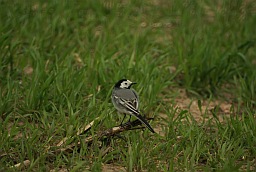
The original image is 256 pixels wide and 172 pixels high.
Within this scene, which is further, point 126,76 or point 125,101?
point 126,76

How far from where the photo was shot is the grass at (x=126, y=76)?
534cm

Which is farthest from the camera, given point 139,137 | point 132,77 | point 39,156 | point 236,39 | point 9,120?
point 236,39

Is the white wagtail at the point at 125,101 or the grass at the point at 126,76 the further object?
the white wagtail at the point at 125,101

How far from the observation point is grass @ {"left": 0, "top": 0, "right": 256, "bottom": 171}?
5.34 metres

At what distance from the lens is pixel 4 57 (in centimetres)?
709

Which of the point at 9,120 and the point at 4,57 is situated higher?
the point at 4,57

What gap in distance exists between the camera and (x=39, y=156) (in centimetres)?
518

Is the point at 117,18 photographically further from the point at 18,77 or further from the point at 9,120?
the point at 9,120

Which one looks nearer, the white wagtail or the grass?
the grass

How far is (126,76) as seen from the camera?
22.9 ft

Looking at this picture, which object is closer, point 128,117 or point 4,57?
point 128,117

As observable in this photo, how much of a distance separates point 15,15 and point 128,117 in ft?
9.38

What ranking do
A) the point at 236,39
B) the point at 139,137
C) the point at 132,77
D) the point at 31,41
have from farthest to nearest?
the point at 236,39 < the point at 31,41 < the point at 132,77 < the point at 139,137

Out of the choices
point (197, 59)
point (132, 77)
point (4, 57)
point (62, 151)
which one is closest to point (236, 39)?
point (197, 59)
